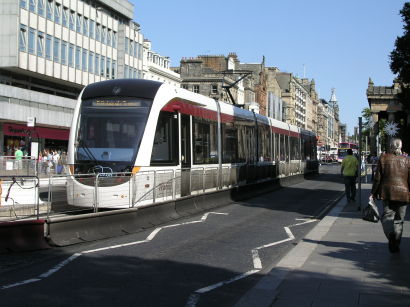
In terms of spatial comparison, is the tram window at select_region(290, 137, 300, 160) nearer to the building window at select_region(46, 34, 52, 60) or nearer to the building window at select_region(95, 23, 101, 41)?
the building window at select_region(46, 34, 52, 60)

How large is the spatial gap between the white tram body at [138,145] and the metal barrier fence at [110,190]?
0.02m

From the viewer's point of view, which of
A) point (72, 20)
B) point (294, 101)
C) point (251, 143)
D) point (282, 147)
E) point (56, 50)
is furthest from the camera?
point (294, 101)

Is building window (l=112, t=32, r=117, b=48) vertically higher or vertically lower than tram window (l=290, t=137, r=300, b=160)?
higher

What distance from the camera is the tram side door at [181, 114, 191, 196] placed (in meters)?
16.6

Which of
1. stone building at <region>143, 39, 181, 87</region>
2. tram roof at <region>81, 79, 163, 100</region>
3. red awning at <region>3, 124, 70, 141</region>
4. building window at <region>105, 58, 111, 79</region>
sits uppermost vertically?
stone building at <region>143, 39, 181, 87</region>

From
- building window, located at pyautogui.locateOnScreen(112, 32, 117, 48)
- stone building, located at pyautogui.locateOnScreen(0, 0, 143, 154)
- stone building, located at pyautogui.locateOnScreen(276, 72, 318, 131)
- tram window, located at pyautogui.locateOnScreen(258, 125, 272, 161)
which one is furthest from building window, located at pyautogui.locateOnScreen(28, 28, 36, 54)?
stone building, located at pyautogui.locateOnScreen(276, 72, 318, 131)

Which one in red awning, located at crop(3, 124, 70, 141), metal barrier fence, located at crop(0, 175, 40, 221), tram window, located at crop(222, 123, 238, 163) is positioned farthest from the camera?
red awning, located at crop(3, 124, 70, 141)

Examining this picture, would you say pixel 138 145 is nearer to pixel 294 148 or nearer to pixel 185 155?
pixel 185 155

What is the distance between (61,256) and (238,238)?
386 centimetres

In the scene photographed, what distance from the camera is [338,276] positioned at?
25.8ft

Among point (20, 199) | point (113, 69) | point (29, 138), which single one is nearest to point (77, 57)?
point (113, 69)

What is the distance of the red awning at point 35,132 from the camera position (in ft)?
160

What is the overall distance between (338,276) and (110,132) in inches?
337

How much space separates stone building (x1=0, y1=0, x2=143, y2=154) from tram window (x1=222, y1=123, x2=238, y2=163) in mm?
28496
